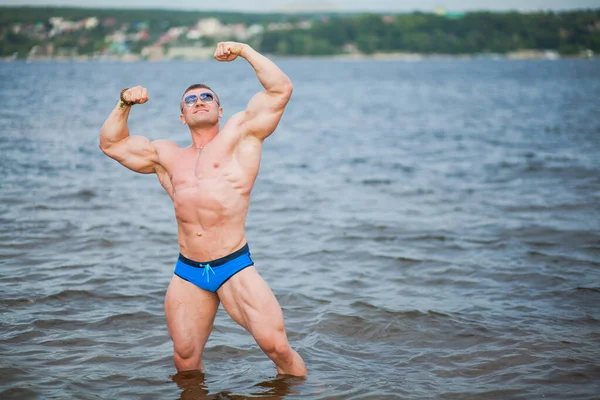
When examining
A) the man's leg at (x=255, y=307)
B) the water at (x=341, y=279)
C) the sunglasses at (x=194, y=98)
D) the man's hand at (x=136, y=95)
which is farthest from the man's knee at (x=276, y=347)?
the man's hand at (x=136, y=95)

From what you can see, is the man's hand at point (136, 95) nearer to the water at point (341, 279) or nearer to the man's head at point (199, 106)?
the man's head at point (199, 106)

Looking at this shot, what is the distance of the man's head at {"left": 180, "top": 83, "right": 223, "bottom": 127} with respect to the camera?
220 inches

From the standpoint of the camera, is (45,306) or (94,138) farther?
(94,138)

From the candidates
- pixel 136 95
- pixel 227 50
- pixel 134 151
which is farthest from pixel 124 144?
pixel 227 50

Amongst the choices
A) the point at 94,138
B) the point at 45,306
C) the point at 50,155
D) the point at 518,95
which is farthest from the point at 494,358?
the point at 518,95

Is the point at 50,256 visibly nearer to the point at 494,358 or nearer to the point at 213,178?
the point at 213,178

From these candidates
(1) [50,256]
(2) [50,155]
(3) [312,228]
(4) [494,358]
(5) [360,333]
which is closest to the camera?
(4) [494,358]

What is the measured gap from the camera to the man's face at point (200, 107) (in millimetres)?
5594

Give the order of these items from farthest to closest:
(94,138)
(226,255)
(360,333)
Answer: (94,138) → (360,333) → (226,255)

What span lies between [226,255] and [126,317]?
2.95 meters

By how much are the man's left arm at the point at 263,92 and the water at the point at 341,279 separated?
2.19 metres

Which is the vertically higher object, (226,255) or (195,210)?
(195,210)

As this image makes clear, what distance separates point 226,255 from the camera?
18.1ft

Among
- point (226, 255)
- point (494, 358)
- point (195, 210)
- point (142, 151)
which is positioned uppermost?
point (142, 151)
